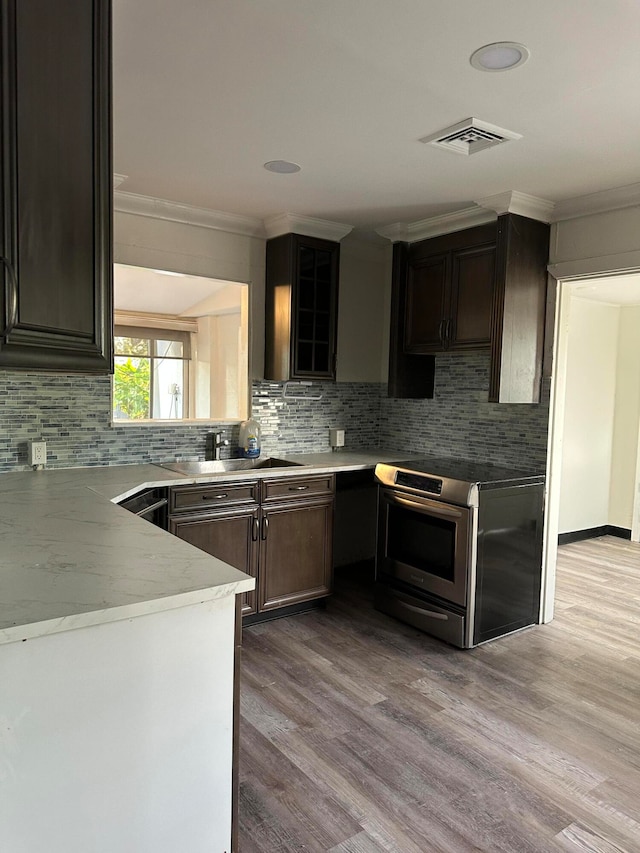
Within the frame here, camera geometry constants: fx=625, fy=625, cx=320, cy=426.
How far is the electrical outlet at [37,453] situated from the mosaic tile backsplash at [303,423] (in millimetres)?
49

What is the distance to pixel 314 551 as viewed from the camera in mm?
3754

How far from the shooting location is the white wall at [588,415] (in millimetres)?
5508

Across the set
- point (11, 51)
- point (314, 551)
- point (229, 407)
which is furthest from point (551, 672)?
point (229, 407)

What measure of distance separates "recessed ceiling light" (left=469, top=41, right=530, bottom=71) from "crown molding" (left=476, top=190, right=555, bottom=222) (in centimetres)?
138

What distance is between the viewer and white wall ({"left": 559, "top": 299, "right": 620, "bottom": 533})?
5.51 metres

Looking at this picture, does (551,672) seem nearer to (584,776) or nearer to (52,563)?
(584,776)

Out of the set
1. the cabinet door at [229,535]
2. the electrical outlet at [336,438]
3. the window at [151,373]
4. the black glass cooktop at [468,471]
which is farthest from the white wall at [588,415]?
the window at [151,373]

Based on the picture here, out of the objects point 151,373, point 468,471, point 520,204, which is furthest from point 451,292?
point 151,373

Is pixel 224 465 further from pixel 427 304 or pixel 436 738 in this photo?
pixel 436 738

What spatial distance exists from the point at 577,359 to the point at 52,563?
4.99 m

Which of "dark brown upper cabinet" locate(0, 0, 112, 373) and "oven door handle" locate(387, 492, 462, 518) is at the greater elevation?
"dark brown upper cabinet" locate(0, 0, 112, 373)

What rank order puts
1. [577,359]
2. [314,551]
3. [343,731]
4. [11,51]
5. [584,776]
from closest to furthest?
[11,51]
[584,776]
[343,731]
[314,551]
[577,359]

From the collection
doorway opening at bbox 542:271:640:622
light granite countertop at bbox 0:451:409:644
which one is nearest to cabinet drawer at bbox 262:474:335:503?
light granite countertop at bbox 0:451:409:644

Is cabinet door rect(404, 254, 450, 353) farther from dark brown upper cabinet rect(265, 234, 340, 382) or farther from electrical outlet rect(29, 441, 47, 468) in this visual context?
electrical outlet rect(29, 441, 47, 468)
